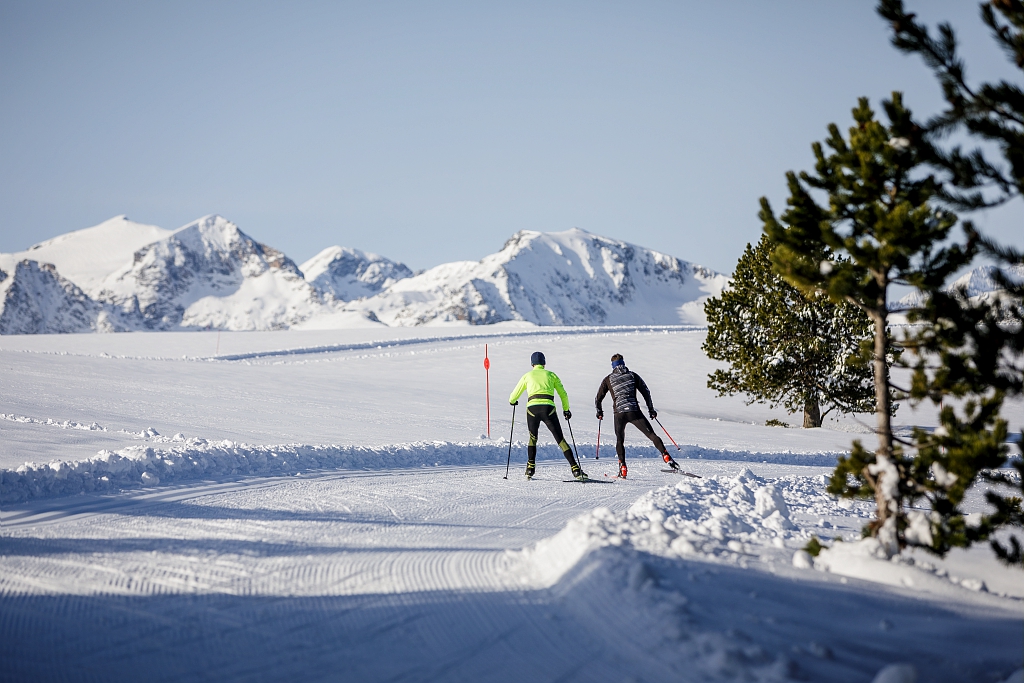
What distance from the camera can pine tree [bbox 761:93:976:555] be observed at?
18.1ft

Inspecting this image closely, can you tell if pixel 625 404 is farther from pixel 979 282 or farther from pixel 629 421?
pixel 979 282

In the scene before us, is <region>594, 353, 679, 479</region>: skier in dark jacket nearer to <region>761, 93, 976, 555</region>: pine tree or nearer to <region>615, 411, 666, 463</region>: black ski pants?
<region>615, 411, 666, 463</region>: black ski pants

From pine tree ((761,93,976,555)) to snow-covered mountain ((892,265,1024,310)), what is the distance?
0.15m

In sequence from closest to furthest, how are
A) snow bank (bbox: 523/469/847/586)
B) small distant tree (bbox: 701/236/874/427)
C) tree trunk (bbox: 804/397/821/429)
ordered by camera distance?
snow bank (bbox: 523/469/847/586) < small distant tree (bbox: 701/236/874/427) < tree trunk (bbox: 804/397/821/429)

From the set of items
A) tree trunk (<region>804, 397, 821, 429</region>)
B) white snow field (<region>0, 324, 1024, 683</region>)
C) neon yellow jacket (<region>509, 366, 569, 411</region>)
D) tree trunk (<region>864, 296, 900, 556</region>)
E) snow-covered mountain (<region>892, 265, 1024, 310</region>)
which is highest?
snow-covered mountain (<region>892, 265, 1024, 310</region>)

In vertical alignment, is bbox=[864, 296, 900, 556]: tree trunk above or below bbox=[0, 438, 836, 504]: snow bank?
above

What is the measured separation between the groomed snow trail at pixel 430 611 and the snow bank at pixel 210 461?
172 cm

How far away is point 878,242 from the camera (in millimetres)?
5867

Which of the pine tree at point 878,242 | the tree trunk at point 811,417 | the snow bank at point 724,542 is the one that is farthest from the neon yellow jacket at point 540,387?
the tree trunk at point 811,417

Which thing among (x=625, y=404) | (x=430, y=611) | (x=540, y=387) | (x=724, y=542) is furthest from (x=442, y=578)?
(x=625, y=404)

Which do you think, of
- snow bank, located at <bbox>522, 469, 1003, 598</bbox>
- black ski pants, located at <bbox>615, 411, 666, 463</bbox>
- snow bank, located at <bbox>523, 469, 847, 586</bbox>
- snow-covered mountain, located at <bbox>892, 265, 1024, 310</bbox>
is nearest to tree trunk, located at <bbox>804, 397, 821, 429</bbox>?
black ski pants, located at <bbox>615, 411, 666, 463</bbox>

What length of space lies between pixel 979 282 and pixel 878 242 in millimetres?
916

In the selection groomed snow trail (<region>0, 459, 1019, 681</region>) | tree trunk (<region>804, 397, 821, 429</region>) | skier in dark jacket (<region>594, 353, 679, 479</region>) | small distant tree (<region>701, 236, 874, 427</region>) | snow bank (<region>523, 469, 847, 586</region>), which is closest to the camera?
groomed snow trail (<region>0, 459, 1019, 681</region>)

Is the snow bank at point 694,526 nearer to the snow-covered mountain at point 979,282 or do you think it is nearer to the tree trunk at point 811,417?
the snow-covered mountain at point 979,282
